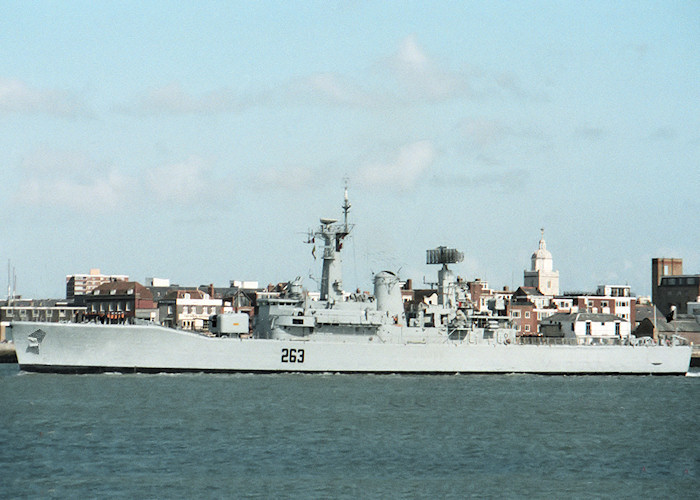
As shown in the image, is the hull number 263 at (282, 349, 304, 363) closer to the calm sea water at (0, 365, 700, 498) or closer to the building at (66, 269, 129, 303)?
the calm sea water at (0, 365, 700, 498)

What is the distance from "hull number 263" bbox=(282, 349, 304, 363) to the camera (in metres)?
45.0

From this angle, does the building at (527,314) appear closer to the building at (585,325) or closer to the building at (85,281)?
the building at (585,325)

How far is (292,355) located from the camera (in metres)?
45.1

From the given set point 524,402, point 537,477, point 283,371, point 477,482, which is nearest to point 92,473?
point 477,482

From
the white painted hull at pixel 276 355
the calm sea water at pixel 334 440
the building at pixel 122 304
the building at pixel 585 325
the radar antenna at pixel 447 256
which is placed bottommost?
the calm sea water at pixel 334 440

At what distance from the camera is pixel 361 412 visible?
3294cm

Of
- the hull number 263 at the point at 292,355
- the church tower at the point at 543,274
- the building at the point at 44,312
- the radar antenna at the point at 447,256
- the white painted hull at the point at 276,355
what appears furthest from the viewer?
the church tower at the point at 543,274

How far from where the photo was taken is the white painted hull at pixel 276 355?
42.8 metres

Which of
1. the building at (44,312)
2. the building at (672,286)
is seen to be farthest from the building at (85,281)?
the building at (672,286)

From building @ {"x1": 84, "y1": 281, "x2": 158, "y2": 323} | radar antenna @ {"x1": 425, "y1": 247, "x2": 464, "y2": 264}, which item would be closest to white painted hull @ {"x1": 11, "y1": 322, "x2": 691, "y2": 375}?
radar antenna @ {"x1": 425, "y1": 247, "x2": 464, "y2": 264}

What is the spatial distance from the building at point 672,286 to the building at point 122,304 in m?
52.9

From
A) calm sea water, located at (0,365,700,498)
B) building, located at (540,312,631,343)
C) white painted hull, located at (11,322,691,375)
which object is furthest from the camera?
building, located at (540,312,631,343)

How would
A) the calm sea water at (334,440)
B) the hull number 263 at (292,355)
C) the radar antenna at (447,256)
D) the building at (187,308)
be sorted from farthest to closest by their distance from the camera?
the building at (187,308) < the radar antenna at (447,256) < the hull number 263 at (292,355) < the calm sea water at (334,440)

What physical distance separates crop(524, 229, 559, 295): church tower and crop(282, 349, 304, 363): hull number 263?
7877 cm
